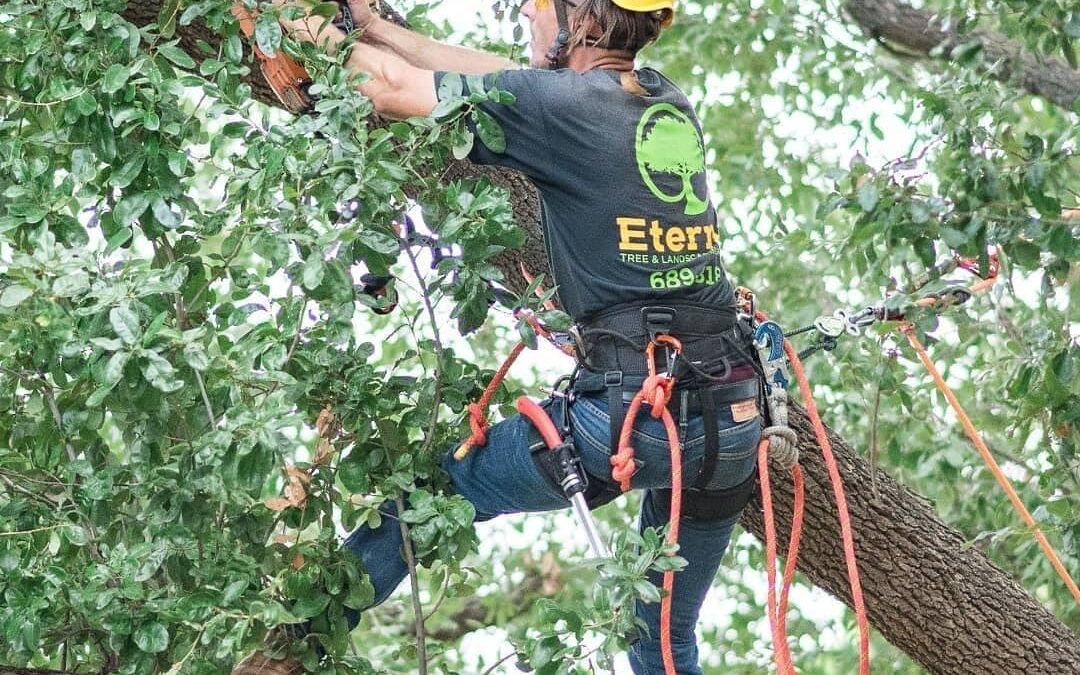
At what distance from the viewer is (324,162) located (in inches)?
104

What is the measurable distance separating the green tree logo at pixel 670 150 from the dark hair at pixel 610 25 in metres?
0.14

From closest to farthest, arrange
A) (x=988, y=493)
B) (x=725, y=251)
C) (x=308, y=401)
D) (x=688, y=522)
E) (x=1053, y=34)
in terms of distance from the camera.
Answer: (x=308, y=401), (x=688, y=522), (x=1053, y=34), (x=988, y=493), (x=725, y=251)

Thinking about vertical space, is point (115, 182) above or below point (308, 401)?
above

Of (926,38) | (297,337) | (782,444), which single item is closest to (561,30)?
(297,337)

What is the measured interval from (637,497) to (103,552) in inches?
149

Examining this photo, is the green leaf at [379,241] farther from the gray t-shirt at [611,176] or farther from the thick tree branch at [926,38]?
the thick tree branch at [926,38]

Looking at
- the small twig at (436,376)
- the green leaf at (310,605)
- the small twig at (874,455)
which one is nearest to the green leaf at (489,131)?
the small twig at (436,376)

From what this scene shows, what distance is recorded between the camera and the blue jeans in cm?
289

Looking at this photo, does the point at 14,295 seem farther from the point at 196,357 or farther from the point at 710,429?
the point at 710,429

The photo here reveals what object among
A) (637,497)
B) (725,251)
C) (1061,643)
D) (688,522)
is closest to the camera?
(688,522)

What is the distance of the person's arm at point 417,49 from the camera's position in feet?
10.3

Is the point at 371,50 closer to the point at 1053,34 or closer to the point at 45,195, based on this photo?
the point at 45,195

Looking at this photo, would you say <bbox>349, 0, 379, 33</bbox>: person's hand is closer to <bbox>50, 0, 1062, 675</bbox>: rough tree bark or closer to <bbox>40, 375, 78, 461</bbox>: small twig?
<bbox>50, 0, 1062, 675</bbox>: rough tree bark

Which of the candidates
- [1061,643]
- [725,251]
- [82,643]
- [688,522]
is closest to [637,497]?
[725,251]
